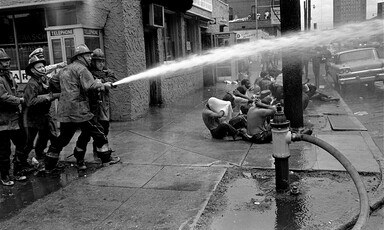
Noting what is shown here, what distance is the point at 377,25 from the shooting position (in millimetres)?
6289

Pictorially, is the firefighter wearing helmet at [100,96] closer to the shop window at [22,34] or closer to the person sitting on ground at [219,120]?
the person sitting on ground at [219,120]

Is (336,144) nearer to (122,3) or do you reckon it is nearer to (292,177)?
(292,177)

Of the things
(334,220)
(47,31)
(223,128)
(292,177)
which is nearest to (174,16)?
(47,31)

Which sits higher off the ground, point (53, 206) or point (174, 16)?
point (174, 16)

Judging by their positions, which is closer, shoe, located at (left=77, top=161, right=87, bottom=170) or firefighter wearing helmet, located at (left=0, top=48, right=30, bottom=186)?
firefighter wearing helmet, located at (left=0, top=48, right=30, bottom=186)

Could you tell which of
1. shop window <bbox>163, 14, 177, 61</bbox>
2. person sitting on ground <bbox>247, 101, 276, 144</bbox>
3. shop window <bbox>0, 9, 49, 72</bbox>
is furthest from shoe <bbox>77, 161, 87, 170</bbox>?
shop window <bbox>163, 14, 177, 61</bbox>

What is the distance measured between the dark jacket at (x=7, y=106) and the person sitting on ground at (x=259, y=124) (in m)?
3.81

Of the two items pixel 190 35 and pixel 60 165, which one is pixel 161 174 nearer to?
pixel 60 165

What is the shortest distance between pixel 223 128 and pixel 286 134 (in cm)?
286

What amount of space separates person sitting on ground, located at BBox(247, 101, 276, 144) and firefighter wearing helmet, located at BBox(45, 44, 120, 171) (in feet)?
8.51

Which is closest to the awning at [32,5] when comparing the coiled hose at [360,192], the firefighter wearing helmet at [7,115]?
the firefighter wearing helmet at [7,115]

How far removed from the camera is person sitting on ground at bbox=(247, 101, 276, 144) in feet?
22.7

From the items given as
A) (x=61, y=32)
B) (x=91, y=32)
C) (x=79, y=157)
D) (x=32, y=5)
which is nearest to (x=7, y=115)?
(x=79, y=157)

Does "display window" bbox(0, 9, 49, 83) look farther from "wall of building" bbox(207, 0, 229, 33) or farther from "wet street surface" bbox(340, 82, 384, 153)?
"wall of building" bbox(207, 0, 229, 33)
